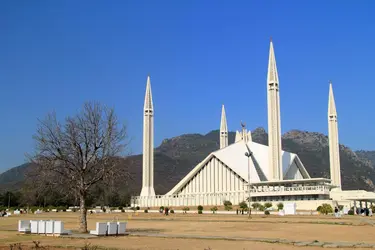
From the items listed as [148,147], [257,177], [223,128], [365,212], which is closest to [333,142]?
[257,177]

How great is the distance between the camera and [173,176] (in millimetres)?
196000

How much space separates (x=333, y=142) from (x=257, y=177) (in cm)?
1350

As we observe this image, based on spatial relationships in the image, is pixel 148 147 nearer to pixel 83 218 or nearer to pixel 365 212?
pixel 365 212

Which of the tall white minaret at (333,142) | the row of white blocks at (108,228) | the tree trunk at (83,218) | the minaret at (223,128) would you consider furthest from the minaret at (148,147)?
the row of white blocks at (108,228)

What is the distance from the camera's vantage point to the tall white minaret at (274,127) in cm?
6375

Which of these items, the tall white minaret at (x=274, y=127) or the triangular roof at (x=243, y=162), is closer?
the tall white minaret at (x=274, y=127)

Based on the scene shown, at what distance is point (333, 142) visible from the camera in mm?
74000

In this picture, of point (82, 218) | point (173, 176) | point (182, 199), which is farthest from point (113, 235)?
point (173, 176)

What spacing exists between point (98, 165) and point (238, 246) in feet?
34.3

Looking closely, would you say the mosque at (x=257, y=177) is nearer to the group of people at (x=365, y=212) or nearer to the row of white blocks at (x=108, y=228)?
Result: the group of people at (x=365, y=212)

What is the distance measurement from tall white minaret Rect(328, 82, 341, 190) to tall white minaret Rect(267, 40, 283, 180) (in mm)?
11966

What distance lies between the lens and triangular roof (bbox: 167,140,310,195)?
73.9 metres

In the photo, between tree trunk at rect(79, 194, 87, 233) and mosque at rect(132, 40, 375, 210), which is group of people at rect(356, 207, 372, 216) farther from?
tree trunk at rect(79, 194, 87, 233)

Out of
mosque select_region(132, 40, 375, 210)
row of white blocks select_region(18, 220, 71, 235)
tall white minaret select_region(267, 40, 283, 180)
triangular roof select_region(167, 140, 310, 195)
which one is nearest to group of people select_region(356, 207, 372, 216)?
mosque select_region(132, 40, 375, 210)
